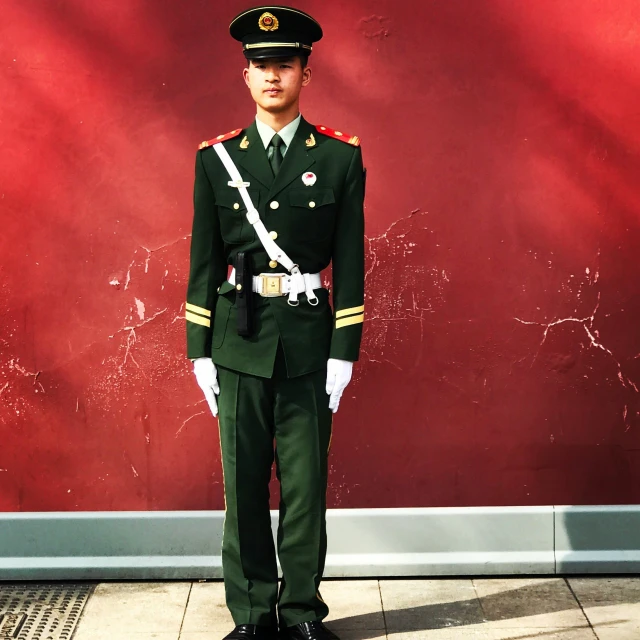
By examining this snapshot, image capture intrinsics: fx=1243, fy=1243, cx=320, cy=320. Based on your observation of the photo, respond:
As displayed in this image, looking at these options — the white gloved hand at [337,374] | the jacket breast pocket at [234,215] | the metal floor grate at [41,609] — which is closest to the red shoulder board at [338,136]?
the jacket breast pocket at [234,215]

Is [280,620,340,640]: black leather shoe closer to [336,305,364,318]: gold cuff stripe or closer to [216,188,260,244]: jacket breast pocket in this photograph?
[336,305,364,318]: gold cuff stripe

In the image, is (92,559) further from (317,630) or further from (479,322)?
(479,322)

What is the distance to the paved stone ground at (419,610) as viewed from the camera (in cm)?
385

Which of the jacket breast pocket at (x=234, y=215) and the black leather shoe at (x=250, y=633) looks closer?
the jacket breast pocket at (x=234, y=215)

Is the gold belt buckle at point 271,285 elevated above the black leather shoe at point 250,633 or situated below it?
above

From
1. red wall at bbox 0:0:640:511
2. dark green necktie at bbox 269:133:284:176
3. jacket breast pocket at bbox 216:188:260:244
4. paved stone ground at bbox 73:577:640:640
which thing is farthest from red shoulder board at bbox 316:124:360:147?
paved stone ground at bbox 73:577:640:640

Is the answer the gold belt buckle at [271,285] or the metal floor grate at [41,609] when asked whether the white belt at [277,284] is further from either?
the metal floor grate at [41,609]

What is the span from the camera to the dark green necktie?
3.59 meters

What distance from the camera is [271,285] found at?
358 centimetres

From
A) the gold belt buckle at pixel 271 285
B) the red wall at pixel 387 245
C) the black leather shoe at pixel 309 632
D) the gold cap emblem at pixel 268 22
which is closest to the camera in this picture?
the gold cap emblem at pixel 268 22

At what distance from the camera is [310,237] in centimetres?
359

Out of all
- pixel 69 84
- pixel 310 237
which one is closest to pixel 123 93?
pixel 69 84

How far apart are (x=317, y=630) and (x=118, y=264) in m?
1.42

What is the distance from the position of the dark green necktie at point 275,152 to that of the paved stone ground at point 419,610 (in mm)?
1456
